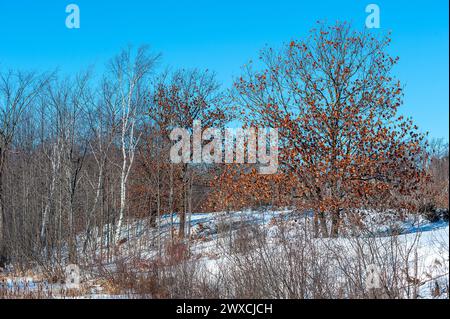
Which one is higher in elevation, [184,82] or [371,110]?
[184,82]

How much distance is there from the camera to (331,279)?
6871 millimetres

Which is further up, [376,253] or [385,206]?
[385,206]

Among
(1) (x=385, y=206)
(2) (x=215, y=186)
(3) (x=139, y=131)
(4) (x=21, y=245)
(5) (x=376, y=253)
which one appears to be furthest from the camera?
(3) (x=139, y=131)

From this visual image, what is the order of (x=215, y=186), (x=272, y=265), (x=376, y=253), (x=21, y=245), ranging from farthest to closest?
(x=215, y=186), (x=21, y=245), (x=272, y=265), (x=376, y=253)

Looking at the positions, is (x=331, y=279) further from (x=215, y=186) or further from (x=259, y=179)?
(x=215, y=186)

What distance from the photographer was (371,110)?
14.1 metres
